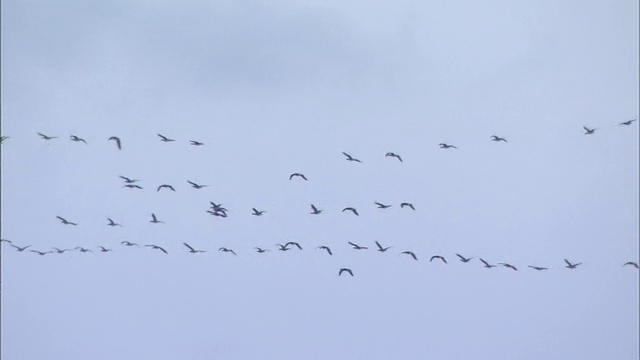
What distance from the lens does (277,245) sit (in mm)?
58812

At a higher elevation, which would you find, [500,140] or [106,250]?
[500,140]

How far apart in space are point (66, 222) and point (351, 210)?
55.0 ft

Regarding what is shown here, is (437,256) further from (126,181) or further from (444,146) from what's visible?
(126,181)

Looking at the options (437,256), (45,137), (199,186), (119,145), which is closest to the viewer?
(119,145)

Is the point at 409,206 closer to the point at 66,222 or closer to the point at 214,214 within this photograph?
the point at 214,214

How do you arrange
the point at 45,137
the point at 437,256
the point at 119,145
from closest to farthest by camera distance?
1. the point at 119,145
2. the point at 45,137
3. the point at 437,256

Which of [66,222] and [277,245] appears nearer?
[66,222]

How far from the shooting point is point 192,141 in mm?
50094

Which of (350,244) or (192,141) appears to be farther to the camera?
(350,244)

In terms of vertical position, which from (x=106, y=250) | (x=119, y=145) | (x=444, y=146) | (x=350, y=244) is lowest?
(x=106, y=250)

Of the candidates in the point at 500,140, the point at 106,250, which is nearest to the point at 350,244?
the point at 500,140

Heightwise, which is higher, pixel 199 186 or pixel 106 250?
pixel 199 186

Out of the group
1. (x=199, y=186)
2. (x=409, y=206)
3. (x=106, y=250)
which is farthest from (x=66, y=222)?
(x=409, y=206)

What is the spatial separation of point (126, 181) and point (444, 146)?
18.5m
